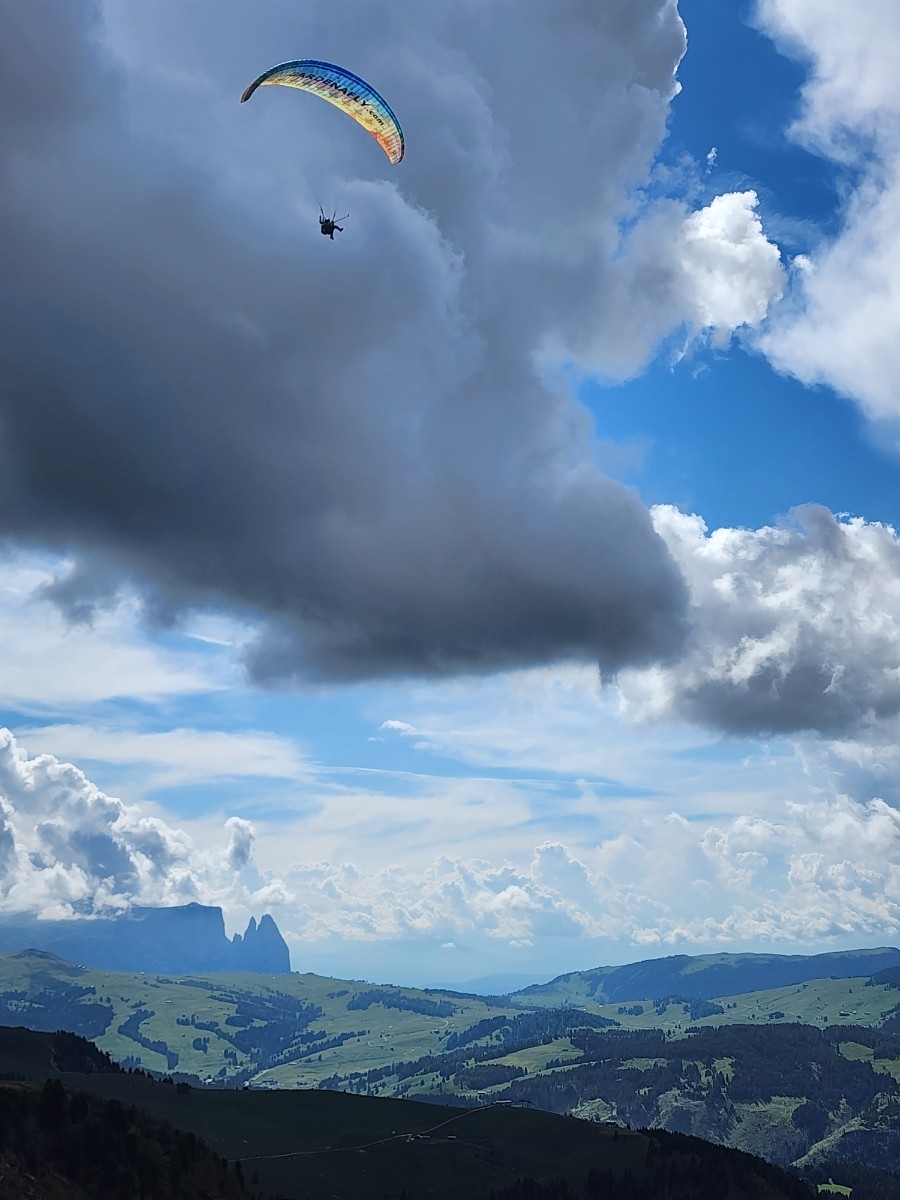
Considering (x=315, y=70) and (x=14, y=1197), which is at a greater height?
(x=315, y=70)

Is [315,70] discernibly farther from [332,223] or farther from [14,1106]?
[14,1106]

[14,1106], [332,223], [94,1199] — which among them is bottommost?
[94,1199]

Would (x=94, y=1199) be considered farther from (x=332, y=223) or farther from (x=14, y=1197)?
(x=332, y=223)

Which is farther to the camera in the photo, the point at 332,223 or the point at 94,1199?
the point at 94,1199

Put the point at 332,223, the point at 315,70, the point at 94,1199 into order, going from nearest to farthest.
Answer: the point at 315,70 < the point at 332,223 < the point at 94,1199

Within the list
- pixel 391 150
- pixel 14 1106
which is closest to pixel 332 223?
pixel 391 150

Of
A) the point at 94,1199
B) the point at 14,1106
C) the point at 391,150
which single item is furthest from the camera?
the point at 14,1106
